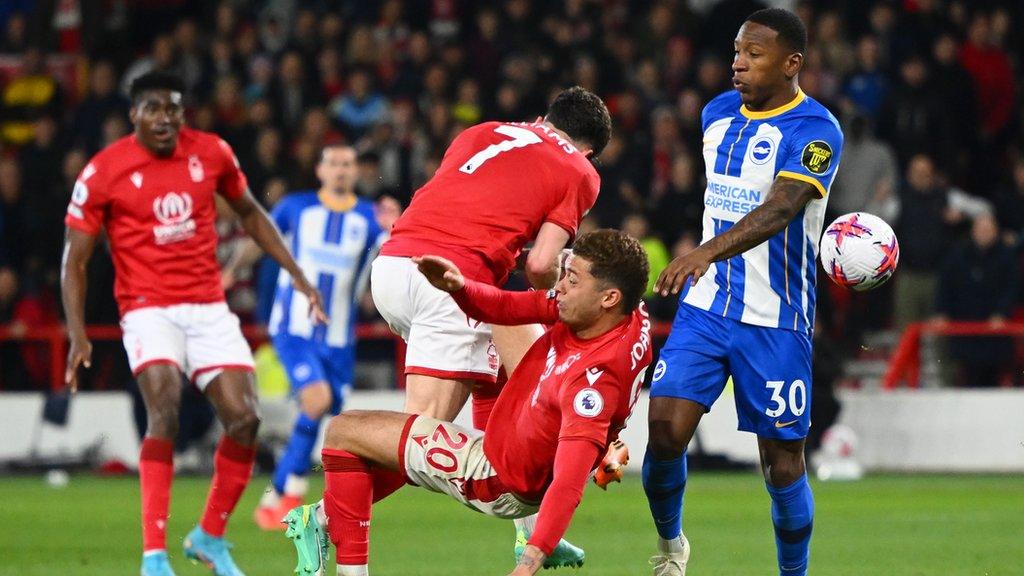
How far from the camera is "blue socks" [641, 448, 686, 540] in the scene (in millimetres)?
7098

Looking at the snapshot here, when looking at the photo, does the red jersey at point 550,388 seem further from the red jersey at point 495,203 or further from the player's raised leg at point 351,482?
the red jersey at point 495,203

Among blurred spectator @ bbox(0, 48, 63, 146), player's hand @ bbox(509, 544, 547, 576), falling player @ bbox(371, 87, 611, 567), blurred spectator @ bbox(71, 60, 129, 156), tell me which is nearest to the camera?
player's hand @ bbox(509, 544, 547, 576)

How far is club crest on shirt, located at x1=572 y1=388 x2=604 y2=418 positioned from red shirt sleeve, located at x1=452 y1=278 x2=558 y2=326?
18.1 inches

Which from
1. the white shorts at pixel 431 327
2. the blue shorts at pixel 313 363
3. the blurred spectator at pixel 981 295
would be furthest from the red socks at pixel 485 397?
the blurred spectator at pixel 981 295

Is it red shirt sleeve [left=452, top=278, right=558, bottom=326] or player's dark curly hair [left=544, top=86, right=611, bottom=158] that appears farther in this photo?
player's dark curly hair [left=544, top=86, right=611, bottom=158]

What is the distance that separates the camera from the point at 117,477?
49.3 feet

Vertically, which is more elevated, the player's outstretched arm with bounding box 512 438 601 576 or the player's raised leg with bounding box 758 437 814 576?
the player's outstretched arm with bounding box 512 438 601 576

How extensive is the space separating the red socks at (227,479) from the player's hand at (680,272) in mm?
2933

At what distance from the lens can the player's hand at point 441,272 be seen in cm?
593

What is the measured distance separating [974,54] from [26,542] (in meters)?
11.5

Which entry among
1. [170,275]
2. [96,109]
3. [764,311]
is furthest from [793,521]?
[96,109]

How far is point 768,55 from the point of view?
275 inches

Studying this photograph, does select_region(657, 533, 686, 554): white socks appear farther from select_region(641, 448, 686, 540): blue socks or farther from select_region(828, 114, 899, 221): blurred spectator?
select_region(828, 114, 899, 221): blurred spectator

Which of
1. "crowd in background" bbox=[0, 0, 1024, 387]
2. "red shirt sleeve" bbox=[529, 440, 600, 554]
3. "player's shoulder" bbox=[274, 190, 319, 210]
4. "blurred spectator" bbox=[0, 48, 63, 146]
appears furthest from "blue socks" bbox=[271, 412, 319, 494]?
"blurred spectator" bbox=[0, 48, 63, 146]
